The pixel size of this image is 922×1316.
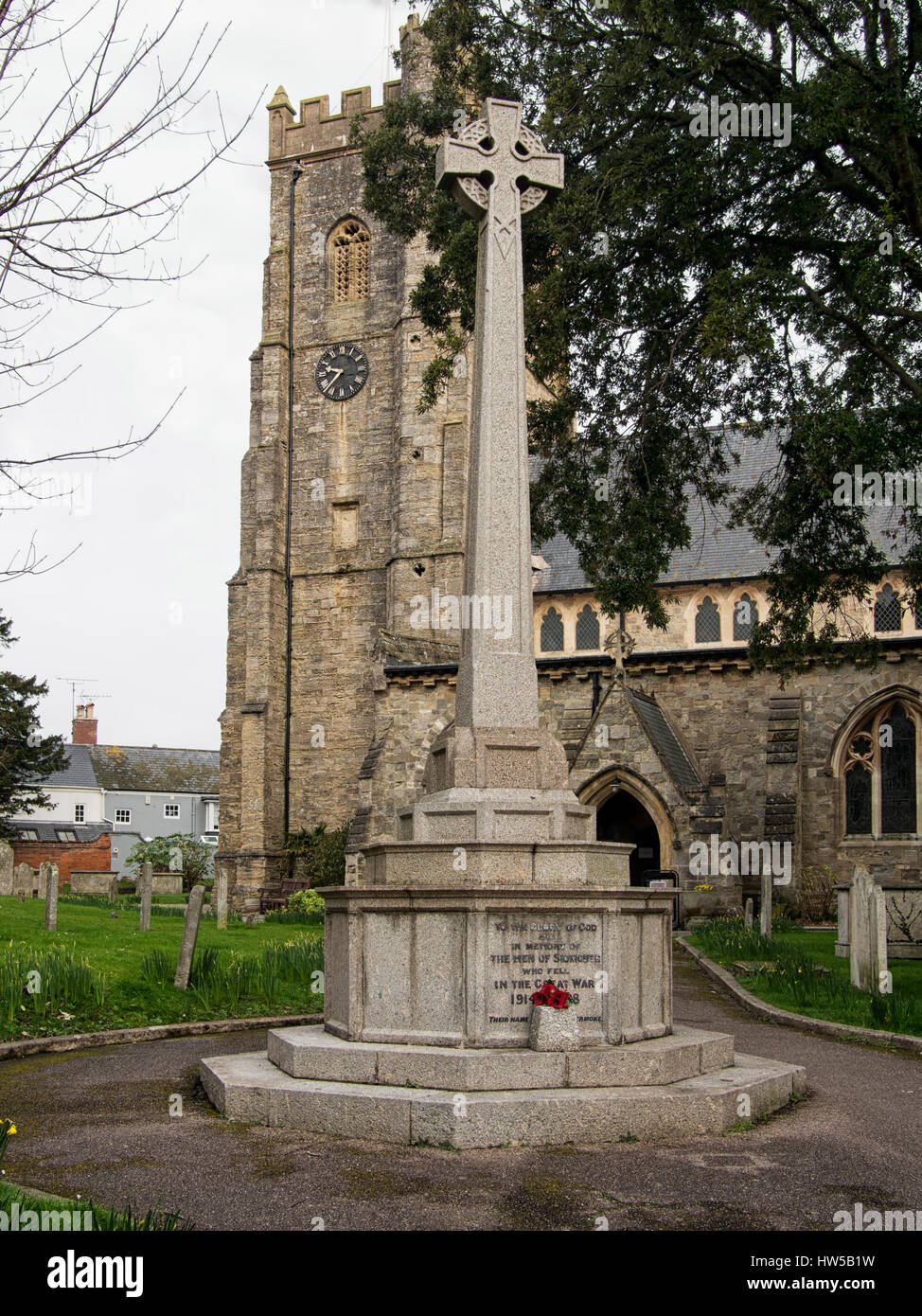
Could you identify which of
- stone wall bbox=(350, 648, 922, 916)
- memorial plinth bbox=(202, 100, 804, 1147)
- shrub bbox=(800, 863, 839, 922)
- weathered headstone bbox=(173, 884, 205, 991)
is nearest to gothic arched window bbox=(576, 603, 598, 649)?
stone wall bbox=(350, 648, 922, 916)

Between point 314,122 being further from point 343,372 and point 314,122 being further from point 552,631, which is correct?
point 552,631

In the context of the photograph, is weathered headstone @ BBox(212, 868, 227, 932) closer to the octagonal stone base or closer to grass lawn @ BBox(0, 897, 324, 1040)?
grass lawn @ BBox(0, 897, 324, 1040)

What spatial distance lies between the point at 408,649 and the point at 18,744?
16943mm

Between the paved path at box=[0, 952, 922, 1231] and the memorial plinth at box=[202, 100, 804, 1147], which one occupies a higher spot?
the memorial plinth at box=[202, 100, 804, 1147]

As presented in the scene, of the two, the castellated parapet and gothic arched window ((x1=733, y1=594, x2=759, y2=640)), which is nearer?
gothic arched window ((x1=733, y1=594, x2=759, y2=640))

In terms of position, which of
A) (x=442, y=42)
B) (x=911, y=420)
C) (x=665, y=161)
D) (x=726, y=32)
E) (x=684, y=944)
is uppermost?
(x=442, y=42)

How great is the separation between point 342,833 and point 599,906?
88.0 ft

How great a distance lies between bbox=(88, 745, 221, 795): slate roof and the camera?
6322cm

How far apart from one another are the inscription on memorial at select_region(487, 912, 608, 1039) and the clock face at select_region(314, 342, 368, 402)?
31413 millimetres

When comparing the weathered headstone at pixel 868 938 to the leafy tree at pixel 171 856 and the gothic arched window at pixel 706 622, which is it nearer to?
the gothic arched window at pixel 706 622
